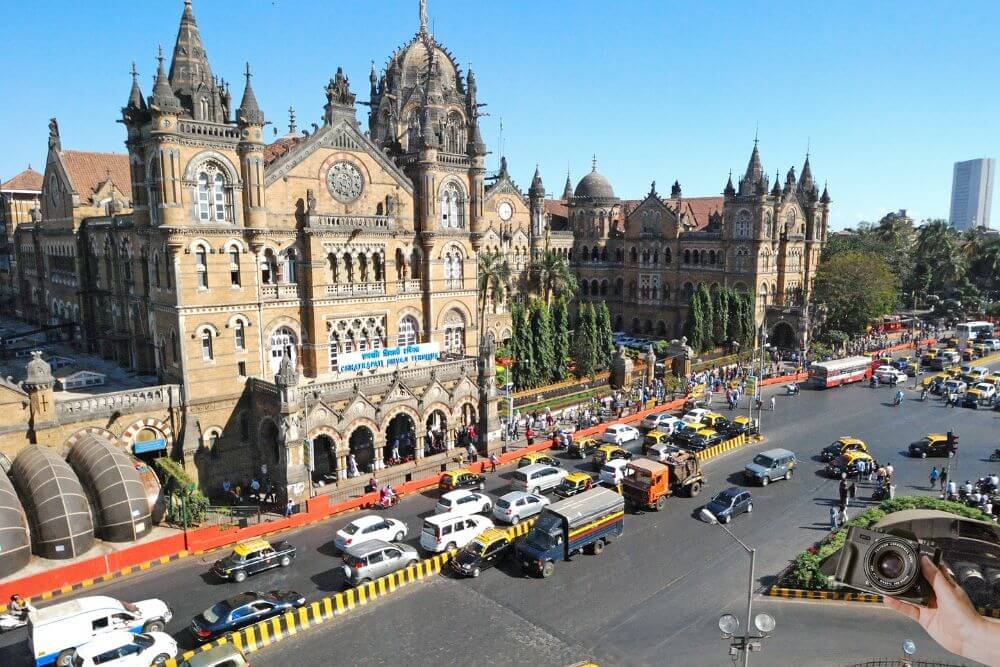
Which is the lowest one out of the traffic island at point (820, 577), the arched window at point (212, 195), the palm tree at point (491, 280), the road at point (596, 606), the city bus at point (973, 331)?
the road at point (596, 606)

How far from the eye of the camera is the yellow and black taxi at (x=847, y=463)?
3428 centimetres

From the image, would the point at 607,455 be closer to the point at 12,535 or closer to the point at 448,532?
the point at 448,532

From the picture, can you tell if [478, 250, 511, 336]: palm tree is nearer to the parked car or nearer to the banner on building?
the banner on building

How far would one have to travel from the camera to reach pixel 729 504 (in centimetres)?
2933

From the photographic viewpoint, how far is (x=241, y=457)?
34812 millimetres

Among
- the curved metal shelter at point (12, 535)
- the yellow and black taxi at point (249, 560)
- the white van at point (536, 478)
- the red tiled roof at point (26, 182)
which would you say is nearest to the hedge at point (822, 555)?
the white van at point (536, 478)

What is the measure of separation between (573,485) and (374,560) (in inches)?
445

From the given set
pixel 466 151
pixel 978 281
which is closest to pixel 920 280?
pixel 978 281

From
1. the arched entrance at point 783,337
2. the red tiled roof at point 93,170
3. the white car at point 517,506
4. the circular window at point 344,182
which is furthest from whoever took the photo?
the arched entrance at point 783,337

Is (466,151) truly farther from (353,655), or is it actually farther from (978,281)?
(978,281)

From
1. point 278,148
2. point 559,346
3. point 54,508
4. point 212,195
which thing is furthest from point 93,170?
point 559,346

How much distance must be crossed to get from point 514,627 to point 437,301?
25.0 metres

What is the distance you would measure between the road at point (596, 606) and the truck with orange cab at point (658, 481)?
696 mm

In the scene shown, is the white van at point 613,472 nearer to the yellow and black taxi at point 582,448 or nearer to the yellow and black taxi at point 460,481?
the yellow and black taxi at point 582,448
